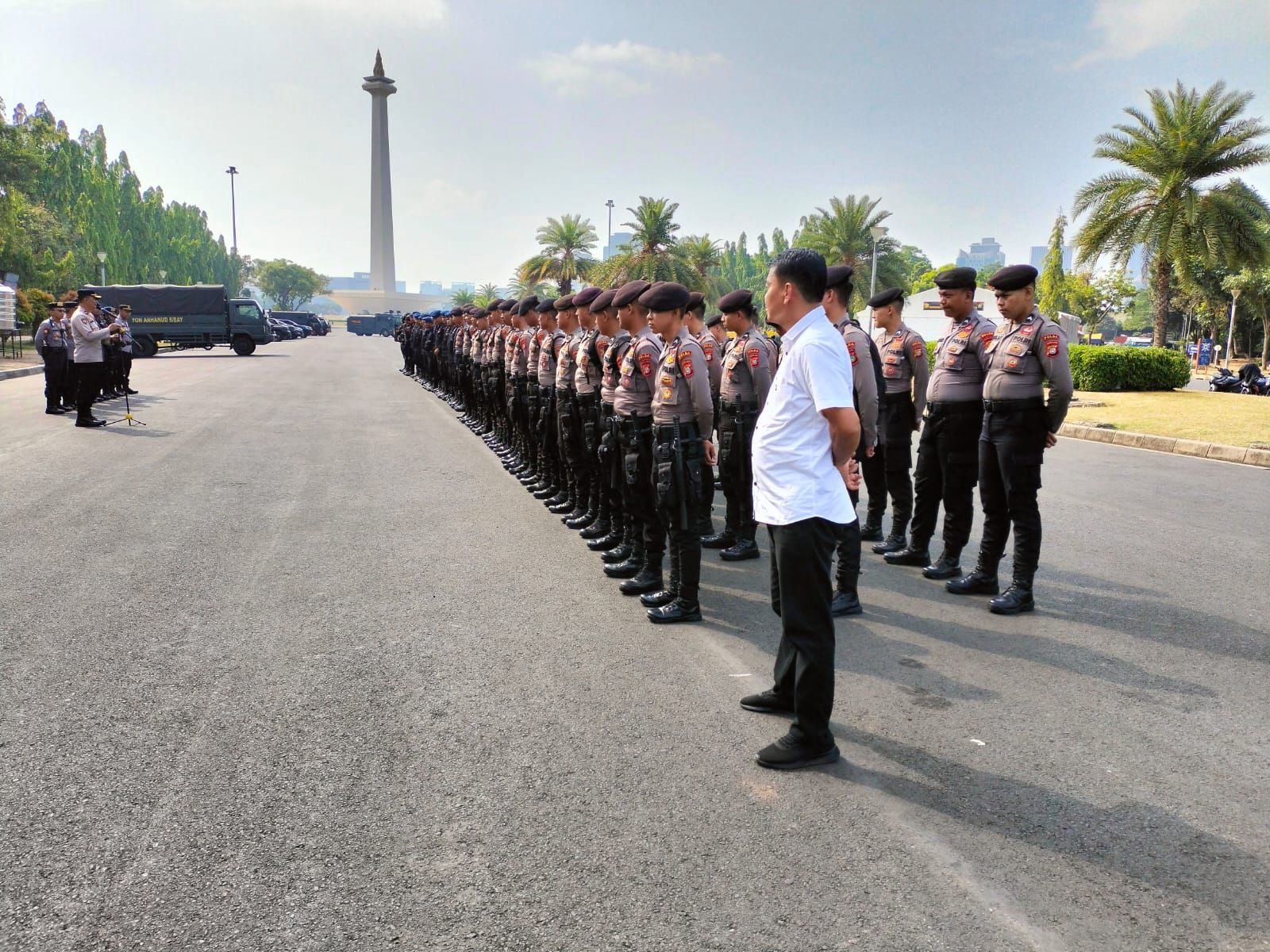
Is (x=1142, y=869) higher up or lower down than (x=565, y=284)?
lower down

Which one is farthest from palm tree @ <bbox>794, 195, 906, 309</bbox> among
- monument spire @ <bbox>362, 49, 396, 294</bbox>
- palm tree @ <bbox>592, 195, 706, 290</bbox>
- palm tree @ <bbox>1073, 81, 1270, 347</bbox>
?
monument spire @ <bbox>362, 49, 396, 294</bbox>

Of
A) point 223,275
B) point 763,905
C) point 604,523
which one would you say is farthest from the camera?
point 223,275

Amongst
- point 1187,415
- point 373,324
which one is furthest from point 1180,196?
point 373,324

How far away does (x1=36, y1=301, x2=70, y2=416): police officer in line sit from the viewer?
533 inches

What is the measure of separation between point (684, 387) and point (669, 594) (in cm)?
122

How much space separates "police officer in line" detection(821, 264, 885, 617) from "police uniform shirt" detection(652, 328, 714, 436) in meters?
0.80

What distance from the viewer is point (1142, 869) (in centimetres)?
262

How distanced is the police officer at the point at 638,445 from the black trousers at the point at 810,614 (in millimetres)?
2129

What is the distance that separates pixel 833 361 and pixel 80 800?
2.99m

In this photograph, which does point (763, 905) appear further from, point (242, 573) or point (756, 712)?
point (242, 573)

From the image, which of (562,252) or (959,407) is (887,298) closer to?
(959,407)

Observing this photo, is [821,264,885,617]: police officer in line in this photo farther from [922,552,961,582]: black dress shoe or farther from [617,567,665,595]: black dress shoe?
[617,567,665,595]: black dress shoe

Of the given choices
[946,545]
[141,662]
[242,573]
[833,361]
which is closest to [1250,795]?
[833,361]

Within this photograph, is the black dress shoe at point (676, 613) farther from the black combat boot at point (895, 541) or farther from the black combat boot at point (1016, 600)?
the black combat boot at point (895, 541)
